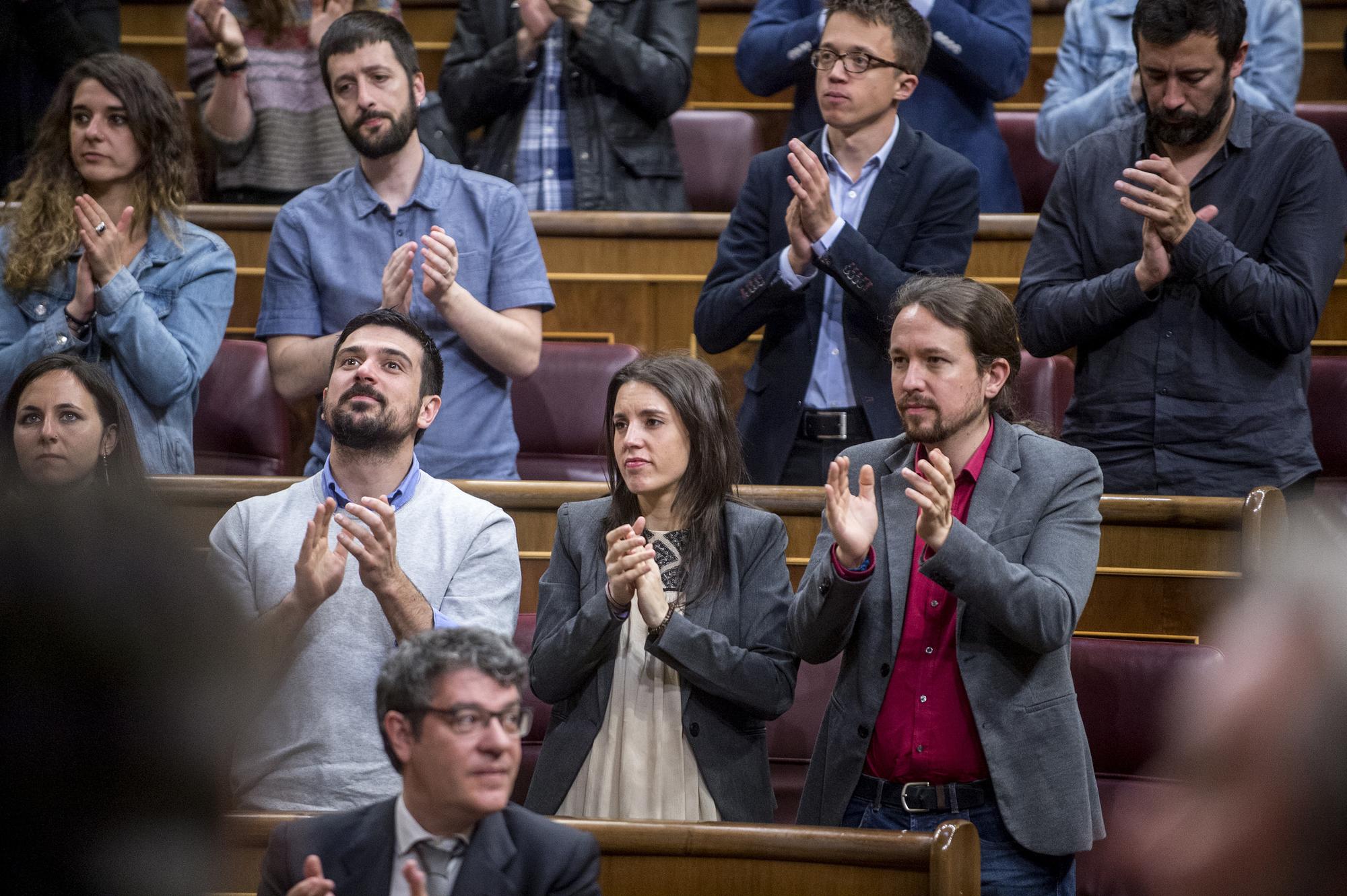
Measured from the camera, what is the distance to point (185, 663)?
0.68m

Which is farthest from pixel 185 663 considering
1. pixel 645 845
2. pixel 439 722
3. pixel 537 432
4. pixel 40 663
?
pixel 537 432

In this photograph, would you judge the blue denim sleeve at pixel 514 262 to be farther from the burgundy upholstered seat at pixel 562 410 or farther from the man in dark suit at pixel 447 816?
the man in dark suit at pixel 447 816

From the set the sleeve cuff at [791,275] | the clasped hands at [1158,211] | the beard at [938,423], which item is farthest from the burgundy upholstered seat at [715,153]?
the beard at [938,423]

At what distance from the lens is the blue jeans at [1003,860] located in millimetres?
1821

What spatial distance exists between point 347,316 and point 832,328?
30.2 inches

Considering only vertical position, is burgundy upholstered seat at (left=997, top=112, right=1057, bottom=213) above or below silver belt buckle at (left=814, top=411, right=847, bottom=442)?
above

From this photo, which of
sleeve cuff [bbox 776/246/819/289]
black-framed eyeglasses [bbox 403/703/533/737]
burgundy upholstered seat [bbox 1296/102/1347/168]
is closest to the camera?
black-framed eyeglasses [bbox 403/703/533/737]

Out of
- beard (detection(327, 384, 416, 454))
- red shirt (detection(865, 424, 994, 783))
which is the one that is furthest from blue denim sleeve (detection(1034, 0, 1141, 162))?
beard (detection(327, 384, 416, 454))

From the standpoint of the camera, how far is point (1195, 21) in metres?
2.40

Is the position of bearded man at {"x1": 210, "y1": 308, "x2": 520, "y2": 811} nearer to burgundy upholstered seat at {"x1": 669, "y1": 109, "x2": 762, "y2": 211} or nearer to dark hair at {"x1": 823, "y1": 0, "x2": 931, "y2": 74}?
dark hair at {"x1": 823, "y1": 0, "x2": 931, "y2": 74}

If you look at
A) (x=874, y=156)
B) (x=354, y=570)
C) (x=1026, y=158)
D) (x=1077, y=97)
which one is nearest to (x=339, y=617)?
(x=354, y=570)

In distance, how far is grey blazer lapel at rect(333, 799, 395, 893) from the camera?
147 centimetres

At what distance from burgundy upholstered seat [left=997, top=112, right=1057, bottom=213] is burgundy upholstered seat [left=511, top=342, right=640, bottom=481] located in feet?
4.28

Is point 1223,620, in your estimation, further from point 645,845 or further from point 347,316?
point 347,316
